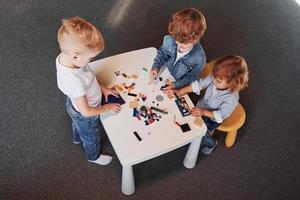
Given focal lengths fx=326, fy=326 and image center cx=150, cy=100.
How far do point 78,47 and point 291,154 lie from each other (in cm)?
141

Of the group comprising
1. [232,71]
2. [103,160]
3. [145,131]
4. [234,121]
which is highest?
[232,71]

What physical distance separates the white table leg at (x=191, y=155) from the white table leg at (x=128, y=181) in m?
0.32

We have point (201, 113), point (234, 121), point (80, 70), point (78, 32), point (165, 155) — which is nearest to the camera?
point (78, 32)

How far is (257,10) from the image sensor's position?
2738mm

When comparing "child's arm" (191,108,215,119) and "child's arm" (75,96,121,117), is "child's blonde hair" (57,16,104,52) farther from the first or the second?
"child's arm" (191,108,215,119)

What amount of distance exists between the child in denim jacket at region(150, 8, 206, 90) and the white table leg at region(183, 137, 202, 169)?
0.30 metres

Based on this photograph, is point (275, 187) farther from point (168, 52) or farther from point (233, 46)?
point (233, 46)

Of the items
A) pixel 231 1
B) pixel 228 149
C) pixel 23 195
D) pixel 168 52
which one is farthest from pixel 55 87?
pixel 231 1

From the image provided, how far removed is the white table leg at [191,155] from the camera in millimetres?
1606

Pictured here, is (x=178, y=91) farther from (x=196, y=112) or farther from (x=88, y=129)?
(x=88, y=129)

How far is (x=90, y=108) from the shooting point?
133cm

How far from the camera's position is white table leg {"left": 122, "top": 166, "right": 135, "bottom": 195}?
151 centimetres

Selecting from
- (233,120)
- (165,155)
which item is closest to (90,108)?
(165,155)

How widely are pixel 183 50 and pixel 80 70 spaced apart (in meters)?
0.53
